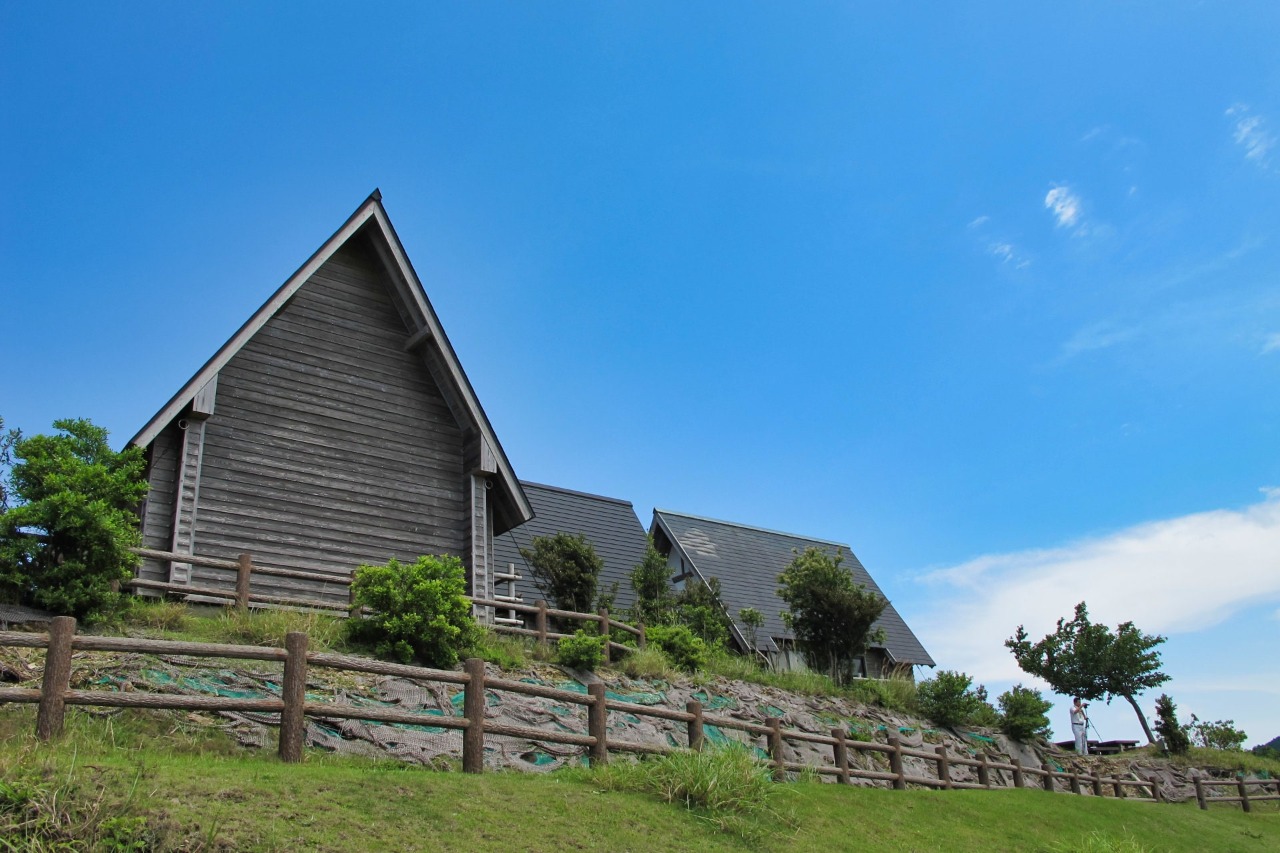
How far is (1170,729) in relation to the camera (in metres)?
34.5

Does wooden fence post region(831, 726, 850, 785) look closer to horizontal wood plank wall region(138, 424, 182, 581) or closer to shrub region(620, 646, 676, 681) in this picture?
shrub region(620, 646, 676, 681)

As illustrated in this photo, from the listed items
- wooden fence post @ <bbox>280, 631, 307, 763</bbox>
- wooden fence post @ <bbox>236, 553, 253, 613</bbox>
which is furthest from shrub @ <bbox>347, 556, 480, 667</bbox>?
wooden fence post @ <bbox>280, 631, 307, 763</bbox>

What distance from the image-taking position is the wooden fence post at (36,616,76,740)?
8680 mm

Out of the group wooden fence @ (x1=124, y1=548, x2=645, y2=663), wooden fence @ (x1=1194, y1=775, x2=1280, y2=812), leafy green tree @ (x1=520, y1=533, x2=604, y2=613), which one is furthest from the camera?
wooden fence @ (x1=1194, y1=775, x2=1280, y2=812)

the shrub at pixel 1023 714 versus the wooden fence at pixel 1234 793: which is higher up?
the shrub at pixel 1023 714

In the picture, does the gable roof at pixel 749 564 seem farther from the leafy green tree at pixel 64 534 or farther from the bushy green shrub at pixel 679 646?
the leafy green tree at pixel 64 534

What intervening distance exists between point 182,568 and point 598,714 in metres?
8.14

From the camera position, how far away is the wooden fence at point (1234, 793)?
2614cm

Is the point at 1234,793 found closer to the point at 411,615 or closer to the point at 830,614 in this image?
the point at 830,614

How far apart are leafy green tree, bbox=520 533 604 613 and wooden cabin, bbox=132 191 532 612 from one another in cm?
158

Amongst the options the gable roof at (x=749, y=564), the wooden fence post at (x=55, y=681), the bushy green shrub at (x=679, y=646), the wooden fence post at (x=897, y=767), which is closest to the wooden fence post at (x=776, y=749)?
the wooden fence post at (x=897, y=767)

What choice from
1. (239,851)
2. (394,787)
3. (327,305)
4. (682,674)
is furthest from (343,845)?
(327,305)

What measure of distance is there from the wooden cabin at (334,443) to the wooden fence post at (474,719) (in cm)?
768

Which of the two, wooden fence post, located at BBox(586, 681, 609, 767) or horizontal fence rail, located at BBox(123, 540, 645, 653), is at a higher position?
horizontal fence rail, located at BBox(123, 540, 645, 653)
